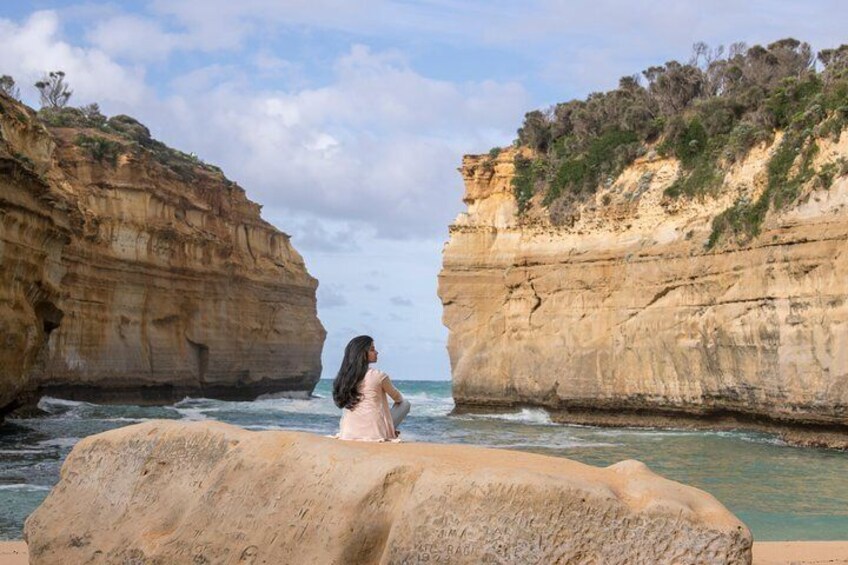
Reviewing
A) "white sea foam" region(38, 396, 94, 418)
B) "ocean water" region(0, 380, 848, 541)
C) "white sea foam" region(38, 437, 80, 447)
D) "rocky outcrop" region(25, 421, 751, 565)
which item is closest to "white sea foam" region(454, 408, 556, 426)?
"ocean water" region(0, 380, 848, 541)

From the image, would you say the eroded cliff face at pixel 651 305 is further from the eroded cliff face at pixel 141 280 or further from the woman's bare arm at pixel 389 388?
the woman's bare arm at pixel 389 388

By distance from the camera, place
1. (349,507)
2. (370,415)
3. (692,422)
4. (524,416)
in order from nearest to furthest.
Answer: (349,507) → (370,415) → (692,422) → (524,416)

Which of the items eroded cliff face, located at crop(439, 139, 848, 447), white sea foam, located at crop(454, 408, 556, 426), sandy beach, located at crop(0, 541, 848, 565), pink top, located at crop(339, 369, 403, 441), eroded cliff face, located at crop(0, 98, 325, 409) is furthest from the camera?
white sea foam, located at crop(454, 408, 556, 426)

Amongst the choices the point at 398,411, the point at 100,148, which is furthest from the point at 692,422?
the point at 100,148

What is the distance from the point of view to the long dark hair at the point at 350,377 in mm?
7070

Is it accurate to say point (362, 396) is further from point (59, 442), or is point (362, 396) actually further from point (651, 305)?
point (651, 305)

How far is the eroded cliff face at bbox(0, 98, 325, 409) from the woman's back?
1537 cm

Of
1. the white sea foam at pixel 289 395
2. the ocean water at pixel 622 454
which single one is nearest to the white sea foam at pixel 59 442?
the ocean water at pixel 622 454

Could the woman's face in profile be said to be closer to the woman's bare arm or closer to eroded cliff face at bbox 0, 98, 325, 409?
the woman's bare arm

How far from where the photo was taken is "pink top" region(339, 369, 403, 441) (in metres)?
7.00

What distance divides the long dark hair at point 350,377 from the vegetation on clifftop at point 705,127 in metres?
18.2

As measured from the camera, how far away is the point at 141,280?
41375 millimetres

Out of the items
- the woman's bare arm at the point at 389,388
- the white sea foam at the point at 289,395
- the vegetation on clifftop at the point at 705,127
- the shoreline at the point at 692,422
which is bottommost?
the shoreline at the point at 692,422

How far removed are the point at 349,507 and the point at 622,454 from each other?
14.9 meters
